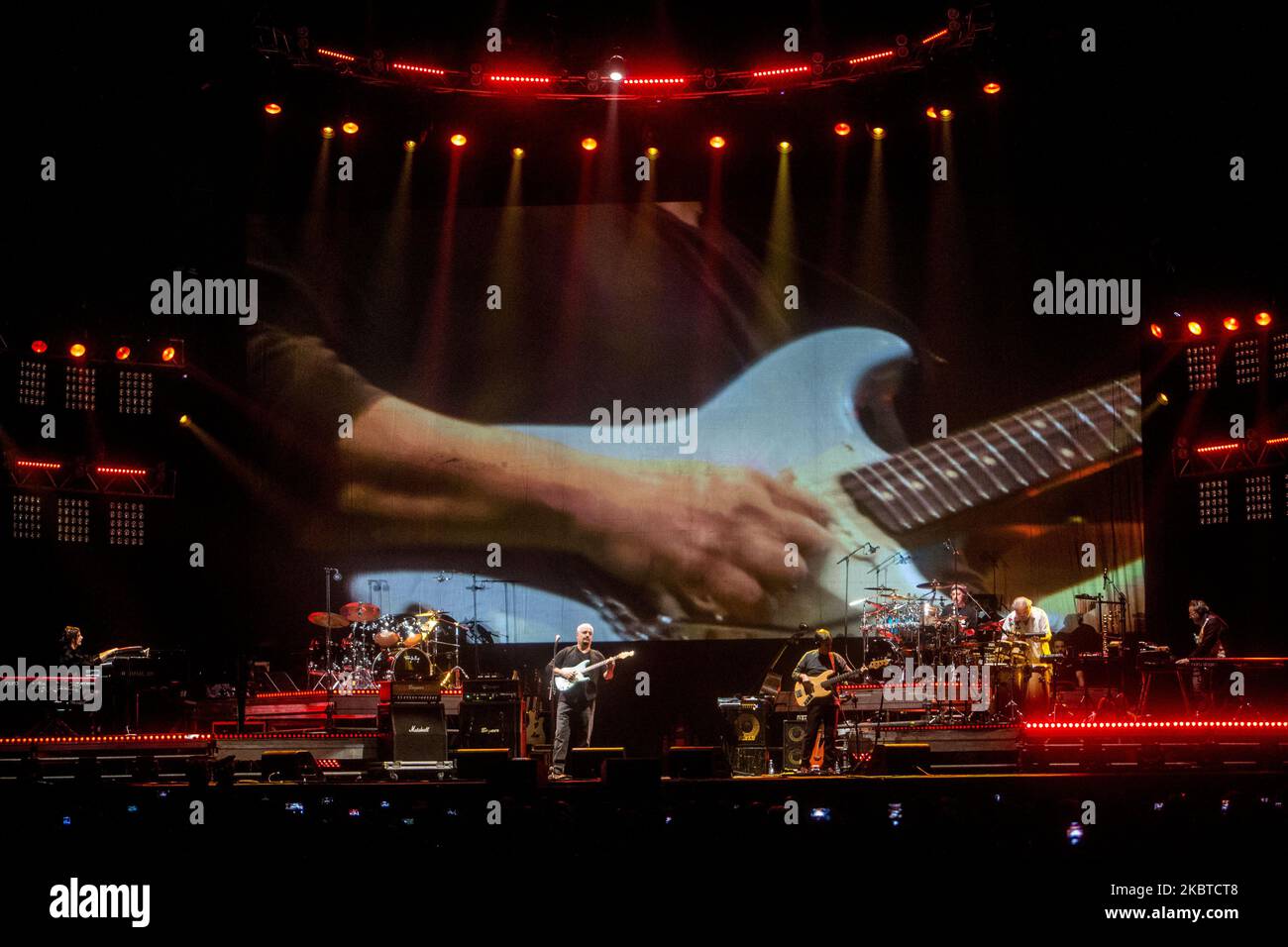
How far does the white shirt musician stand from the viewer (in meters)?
13.1

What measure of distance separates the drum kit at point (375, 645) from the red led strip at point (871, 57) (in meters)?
8.31

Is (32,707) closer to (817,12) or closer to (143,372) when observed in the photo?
(143,372)

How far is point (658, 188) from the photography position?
654 inches

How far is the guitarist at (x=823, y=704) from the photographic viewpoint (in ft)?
41.4

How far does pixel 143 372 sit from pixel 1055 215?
40.2ft

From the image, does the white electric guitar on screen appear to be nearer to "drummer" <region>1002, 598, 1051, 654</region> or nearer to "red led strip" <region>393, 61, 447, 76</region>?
"drummer" <region>1002, 598, 1051, 654</region>

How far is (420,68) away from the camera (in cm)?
1406

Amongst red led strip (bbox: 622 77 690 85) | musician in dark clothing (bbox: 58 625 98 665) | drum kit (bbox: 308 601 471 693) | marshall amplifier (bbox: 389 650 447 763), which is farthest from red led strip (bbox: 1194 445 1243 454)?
musician in dark clothing (bbox: 58 625 98 665)

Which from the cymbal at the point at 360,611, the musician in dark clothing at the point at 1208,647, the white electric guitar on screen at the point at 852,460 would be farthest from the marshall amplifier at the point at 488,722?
the musician in dark clothing at the point at 1208,647

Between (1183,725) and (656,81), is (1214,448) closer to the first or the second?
(1183,725)

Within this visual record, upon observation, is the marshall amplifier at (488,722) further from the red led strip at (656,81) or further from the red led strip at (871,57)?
the red led strip at (871,57)
